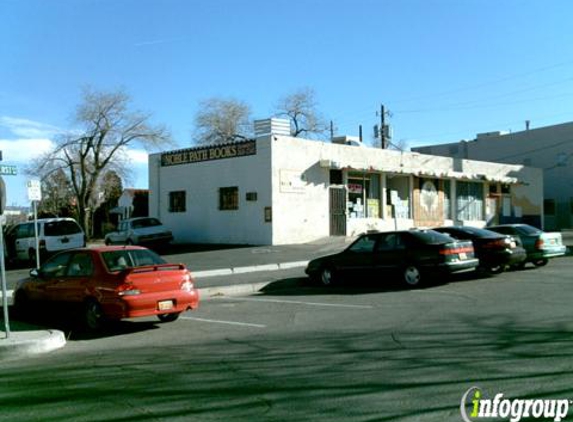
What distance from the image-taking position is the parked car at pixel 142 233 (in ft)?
94.2

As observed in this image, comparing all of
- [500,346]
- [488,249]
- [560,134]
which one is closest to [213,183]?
[488,249]

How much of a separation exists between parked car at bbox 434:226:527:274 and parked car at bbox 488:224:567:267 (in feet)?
3.70

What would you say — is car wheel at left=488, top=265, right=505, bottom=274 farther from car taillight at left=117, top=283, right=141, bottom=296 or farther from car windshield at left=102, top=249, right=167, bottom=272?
car taillight at left=117, top=283, right=141, bottom=296

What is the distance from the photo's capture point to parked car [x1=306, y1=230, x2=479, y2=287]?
604 inches

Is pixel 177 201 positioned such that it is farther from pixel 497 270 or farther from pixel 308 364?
pixel 308 364

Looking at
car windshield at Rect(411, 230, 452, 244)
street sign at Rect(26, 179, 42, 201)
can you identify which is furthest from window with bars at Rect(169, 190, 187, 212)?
car windshield at Rect(411, 230, 452, 244)

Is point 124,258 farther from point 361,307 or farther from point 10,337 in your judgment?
point 361,307

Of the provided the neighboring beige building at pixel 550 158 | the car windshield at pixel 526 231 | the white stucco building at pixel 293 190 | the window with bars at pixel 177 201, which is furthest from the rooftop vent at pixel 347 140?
the neighboring beige building at pixel 550 158

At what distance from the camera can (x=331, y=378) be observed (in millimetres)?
6941

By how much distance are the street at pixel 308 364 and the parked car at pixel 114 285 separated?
44cm

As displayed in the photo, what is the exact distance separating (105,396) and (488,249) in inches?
516

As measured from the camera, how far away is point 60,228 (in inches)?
947

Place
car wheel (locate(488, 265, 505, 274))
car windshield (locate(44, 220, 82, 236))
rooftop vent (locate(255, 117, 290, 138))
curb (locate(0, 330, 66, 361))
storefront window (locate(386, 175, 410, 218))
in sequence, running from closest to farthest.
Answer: curb (locate(0, 330, 66, 361)) → car wheel (locate(488, 265, 505, 274)) → car windshield (locate(44, 220, 82, 236)) → rooftop vent (locate(255, 117, 290, 138)) → storefront window (locate(386, 175, 410, 218))

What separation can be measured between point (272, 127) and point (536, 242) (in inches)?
572
